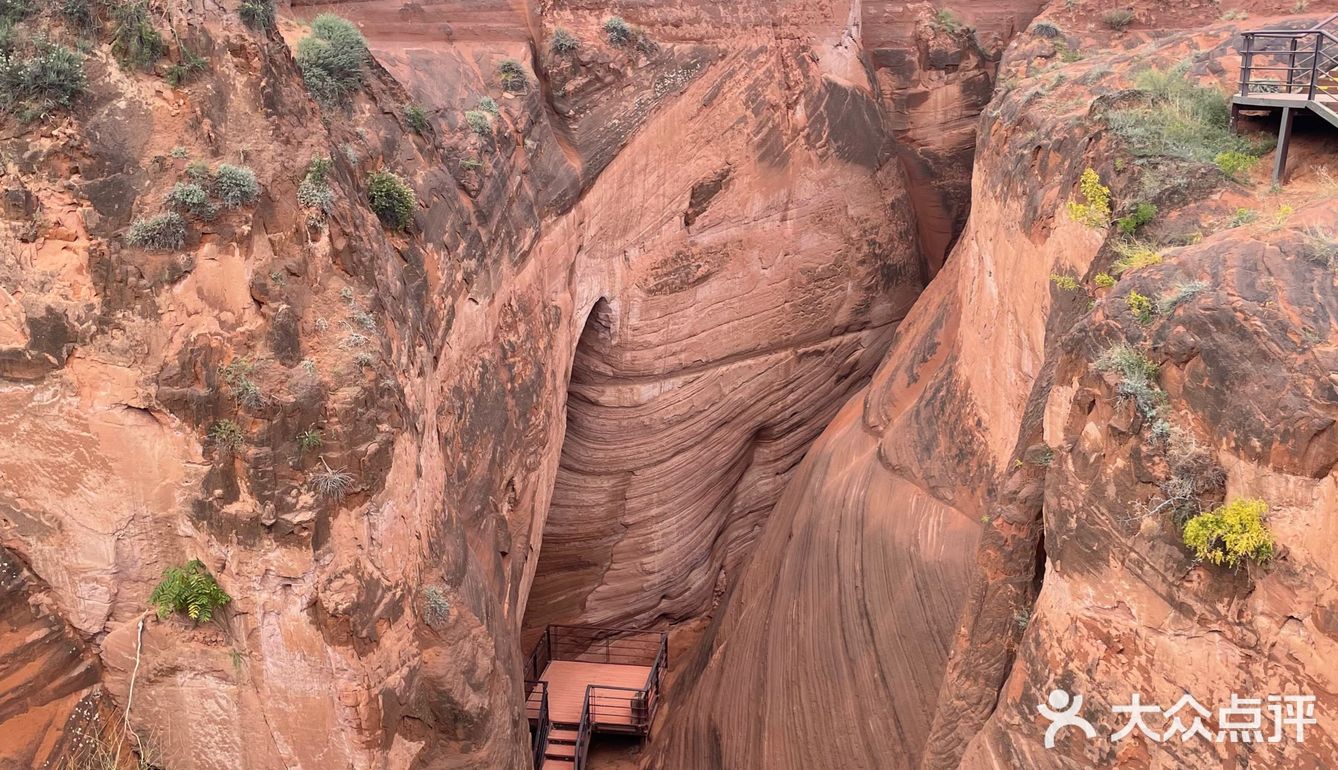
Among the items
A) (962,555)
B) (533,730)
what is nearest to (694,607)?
(533,730)

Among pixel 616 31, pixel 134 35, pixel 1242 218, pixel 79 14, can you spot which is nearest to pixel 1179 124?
pixel 1242 218

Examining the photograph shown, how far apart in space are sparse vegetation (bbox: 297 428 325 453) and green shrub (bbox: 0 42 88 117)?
312 cm

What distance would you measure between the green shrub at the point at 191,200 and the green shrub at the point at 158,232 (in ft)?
0.31

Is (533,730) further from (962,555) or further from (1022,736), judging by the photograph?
(1022,736)

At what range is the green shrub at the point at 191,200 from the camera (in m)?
9.02

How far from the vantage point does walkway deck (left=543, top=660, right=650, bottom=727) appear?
17234 mm

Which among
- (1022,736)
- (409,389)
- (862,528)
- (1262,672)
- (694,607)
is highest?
(409,389)

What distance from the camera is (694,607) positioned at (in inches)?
754

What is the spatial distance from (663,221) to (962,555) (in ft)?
22.2

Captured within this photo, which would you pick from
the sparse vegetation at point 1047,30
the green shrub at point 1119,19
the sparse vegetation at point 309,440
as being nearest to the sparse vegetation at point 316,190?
the sparse vegetation at point 309,440

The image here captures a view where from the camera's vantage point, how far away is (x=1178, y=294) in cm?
752

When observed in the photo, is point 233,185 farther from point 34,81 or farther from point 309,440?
point 309,440

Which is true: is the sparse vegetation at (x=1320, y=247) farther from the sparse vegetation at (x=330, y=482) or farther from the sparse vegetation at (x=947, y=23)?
the sparse vegetation at (x=947, y=23)

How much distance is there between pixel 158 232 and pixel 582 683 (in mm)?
10972
